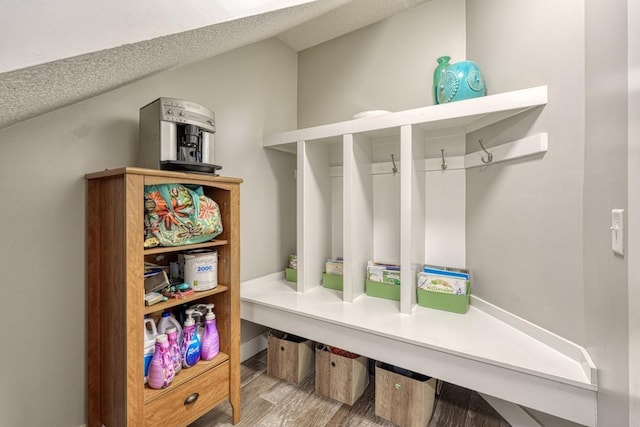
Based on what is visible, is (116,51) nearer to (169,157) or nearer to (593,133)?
(169,157)

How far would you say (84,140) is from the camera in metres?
1.33

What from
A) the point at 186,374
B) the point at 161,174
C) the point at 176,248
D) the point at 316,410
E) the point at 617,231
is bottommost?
the point at 316,410

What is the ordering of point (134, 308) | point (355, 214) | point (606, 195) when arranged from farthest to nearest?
point (355, 214) < point (134, 308) < point (606, 195)

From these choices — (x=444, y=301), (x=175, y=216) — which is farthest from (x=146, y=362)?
(x=444, y=301)

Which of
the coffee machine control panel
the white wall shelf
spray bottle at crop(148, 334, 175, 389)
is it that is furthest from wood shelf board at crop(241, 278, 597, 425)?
the coffee machine control panel

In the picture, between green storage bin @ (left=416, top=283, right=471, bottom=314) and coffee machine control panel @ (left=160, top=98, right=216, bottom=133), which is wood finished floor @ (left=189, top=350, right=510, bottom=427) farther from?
coffee machine control panel @ (left=160, top=98, right=216, bottom=133)

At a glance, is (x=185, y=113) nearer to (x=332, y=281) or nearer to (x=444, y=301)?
(x=332, y=281)

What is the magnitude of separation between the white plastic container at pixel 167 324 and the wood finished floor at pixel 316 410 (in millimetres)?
563

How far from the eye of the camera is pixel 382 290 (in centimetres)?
185

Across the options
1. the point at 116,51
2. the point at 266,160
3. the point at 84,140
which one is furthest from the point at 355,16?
the point at 116,51

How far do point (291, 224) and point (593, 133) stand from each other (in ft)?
6.42

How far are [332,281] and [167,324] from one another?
1.07 meters

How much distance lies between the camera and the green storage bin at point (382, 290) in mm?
1807

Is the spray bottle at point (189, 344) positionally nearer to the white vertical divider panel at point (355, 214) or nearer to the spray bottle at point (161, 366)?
the spray bottle at point (161, 366)
